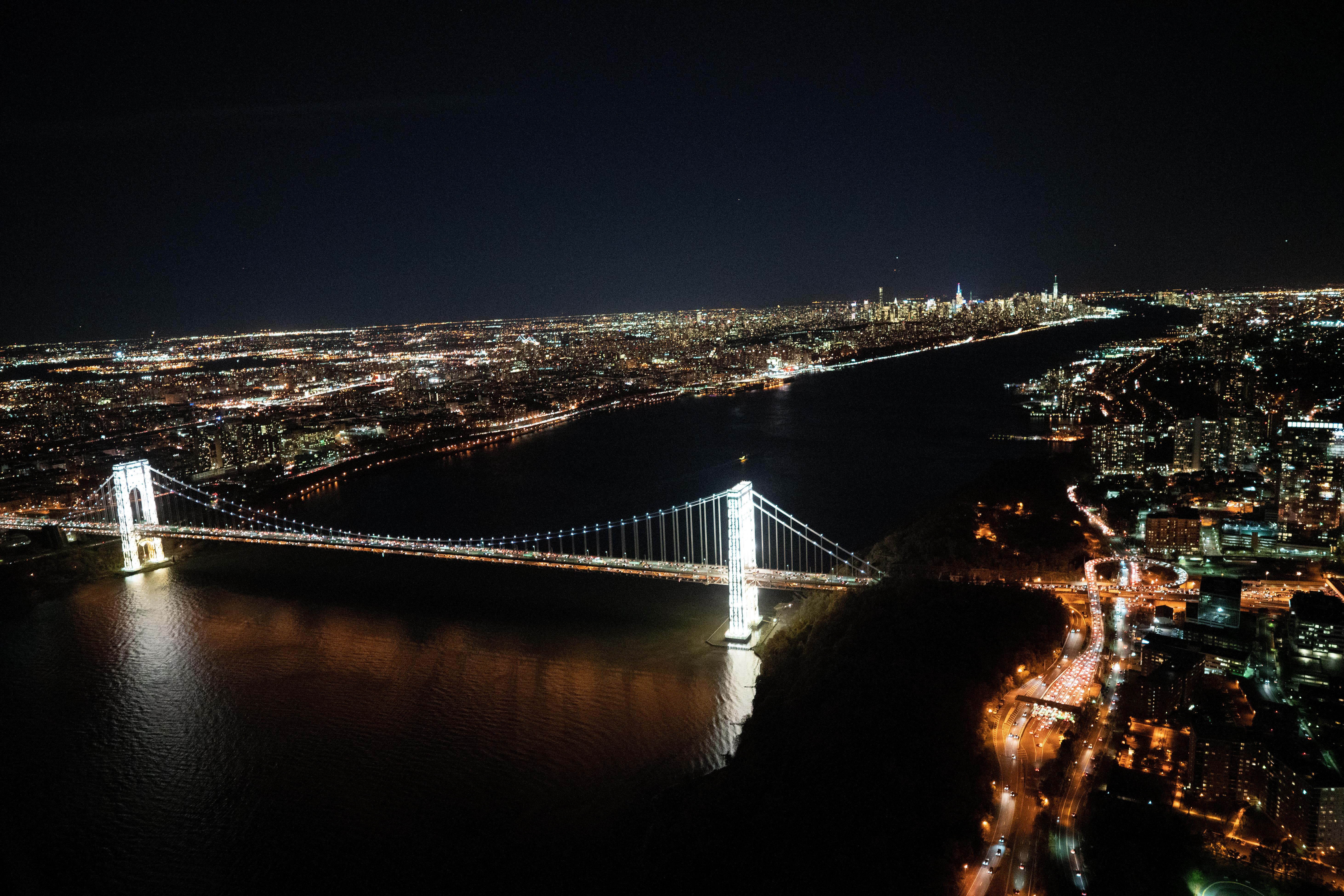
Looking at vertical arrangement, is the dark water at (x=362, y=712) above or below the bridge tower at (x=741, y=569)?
below

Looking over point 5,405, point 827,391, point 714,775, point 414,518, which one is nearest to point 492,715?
point 714,775

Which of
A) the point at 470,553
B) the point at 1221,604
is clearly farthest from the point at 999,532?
the point at 470,553

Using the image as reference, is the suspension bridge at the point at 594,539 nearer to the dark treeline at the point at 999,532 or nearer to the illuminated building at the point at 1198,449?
the dark treeline at the point at 999,532

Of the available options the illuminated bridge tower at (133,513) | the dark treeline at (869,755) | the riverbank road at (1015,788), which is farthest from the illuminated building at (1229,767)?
the illuminated bridge tower at (133,513)

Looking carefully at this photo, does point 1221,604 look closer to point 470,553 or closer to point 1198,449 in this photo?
point 470,553

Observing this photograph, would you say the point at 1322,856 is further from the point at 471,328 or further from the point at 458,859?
the point at 471,328

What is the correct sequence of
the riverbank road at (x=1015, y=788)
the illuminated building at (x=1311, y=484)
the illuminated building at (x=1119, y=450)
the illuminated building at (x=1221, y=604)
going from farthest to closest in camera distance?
the illuminated building at (x=1119, y=450) → the illuminated building at (x=1311, y=484) → the illuminated building at (x=1221, y=604) → the riverbank road at (x=1015, y=788)
